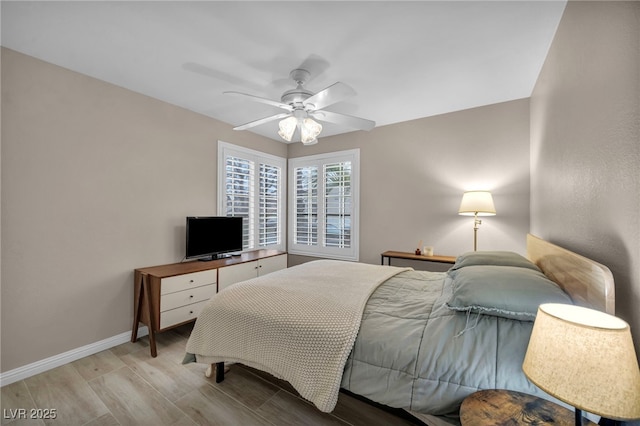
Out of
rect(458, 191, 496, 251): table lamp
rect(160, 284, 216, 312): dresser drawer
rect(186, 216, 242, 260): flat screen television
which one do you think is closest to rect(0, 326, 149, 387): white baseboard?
rect(160, 284, 216, 312): dresser drawer

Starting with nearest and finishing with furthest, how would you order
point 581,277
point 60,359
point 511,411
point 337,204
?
point 511,411
point 581,277
point 60,359
point 337,204

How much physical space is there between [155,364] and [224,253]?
1.40 metres

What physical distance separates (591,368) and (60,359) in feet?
11.3

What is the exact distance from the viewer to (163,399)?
70.7 inches

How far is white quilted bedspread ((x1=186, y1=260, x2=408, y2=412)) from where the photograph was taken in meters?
1.34

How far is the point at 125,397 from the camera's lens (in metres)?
1.82

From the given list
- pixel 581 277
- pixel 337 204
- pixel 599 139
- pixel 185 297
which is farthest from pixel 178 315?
pixel 599 139

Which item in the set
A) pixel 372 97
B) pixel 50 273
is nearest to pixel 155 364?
pixel 50 273

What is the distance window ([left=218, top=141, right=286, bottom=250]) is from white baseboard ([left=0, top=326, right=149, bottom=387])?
1741 mm

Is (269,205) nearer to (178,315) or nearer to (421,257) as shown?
(178,315)

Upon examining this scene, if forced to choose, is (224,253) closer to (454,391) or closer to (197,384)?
(197,384)

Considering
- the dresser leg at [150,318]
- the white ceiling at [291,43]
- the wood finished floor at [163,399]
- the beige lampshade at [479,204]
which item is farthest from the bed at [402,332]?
the white ceiling at [291,43]

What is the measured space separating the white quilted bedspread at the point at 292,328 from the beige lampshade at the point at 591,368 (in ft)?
2.69

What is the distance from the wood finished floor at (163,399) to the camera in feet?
5.34
